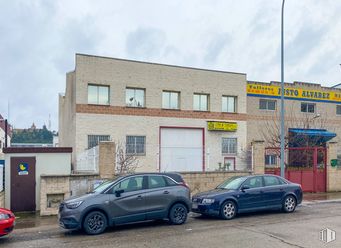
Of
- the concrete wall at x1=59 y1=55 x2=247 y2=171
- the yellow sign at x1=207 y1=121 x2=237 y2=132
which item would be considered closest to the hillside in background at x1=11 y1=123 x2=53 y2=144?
the concrete wall at x1=59 y1=55 x2=247 y2=171

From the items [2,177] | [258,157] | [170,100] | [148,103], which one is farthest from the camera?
[170,100]

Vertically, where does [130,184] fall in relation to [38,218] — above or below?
above

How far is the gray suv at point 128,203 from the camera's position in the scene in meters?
10.2

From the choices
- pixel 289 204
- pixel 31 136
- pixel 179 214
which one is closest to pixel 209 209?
pixel 179 214

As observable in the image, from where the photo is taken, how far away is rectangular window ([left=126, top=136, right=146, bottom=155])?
2747 centimetres

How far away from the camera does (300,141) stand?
32125 mm

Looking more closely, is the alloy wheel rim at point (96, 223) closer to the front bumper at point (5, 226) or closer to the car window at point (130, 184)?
the car window at point (130, 184)

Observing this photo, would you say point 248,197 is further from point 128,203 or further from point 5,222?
point 5,222

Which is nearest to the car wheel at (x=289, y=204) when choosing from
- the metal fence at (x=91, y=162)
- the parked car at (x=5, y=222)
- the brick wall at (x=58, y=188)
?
the brick wall at (x=58, y=188)

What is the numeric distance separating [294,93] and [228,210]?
25.5 m

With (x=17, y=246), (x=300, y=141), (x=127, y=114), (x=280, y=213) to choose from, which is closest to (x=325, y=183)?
(x=280, y=213)

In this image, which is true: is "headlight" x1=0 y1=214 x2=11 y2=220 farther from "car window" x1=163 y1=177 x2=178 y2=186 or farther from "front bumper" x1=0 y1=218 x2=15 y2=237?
"car window" x1=163 y1=177 x2=178 y2=186

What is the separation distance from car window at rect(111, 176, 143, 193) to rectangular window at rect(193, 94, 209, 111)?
19.0 m

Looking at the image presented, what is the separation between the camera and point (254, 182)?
43.7 ft
